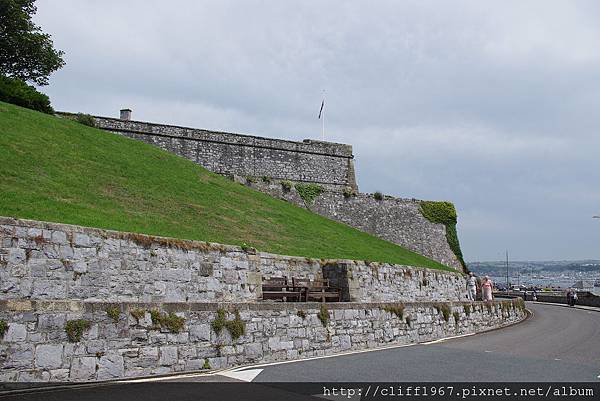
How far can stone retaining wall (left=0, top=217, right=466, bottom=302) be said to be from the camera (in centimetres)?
1261

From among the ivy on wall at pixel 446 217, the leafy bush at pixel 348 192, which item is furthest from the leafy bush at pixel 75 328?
→ the ivy on wall at pixel 446 217

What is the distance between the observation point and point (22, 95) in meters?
29.4

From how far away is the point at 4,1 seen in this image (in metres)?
32.4

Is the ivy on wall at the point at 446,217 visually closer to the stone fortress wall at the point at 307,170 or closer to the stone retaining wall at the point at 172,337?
the stone fortress wall at the point at 307,170

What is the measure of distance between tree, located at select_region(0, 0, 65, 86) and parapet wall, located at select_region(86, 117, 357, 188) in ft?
13.8

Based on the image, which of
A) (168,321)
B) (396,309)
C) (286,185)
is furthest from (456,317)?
(286,185)

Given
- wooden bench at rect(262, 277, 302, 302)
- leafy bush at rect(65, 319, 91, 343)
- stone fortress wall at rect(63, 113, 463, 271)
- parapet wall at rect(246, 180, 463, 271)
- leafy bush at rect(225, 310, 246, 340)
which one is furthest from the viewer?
parapet wall at rect(246, 180, 463, 271)

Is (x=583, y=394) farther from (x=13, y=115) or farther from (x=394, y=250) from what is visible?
(x=394, y=250)

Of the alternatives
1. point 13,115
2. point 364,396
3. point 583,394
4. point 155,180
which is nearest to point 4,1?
point 13,115

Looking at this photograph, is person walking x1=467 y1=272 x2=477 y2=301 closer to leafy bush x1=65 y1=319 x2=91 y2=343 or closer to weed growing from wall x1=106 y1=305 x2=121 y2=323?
weed growing from wall x1=106 y1=305 x2=121 y2=323

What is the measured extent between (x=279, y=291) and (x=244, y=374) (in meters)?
6.12

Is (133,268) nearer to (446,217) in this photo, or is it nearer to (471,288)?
(471,288)

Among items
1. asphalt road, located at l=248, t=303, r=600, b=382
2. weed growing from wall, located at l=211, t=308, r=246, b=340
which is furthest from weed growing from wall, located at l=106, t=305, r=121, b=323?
asphalt road, located at l=248, t=303, r=600, b=382

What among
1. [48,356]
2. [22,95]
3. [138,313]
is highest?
[22,95]
